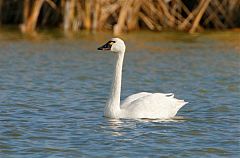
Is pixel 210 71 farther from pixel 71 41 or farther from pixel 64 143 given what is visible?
pixel 64 143

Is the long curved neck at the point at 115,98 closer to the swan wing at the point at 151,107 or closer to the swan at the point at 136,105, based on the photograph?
the swan at the point at 136,105

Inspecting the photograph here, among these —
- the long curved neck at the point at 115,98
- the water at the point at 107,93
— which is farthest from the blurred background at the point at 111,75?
the long curved neck at the point at 115,98

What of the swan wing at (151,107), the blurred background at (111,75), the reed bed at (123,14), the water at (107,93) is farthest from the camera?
the reed bed at (123,14)

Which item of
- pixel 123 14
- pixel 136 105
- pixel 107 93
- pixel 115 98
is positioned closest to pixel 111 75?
pixel 107 93

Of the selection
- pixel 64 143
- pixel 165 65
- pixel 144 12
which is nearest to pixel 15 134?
pixel 64 143

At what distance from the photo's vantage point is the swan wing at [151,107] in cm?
1126

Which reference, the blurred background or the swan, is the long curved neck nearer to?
the swan

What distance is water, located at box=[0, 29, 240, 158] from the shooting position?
9.66 meters

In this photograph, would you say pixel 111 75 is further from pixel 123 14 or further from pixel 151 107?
pixel 123 14

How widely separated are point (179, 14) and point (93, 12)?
114 inches

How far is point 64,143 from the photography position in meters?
9.66

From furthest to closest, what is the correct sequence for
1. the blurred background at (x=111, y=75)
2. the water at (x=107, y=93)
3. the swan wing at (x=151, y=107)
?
1. the swan wing at (x=151, y=107)
2. the blurred background at (x=111, y=75)
3. the water at (x=107, y=93)

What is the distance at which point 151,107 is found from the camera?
11.3 m

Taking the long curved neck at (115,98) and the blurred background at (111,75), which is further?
the long curved neck at (115,98)
